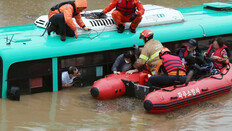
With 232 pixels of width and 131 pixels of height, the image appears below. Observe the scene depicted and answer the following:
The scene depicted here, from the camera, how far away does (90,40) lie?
8.02 meters

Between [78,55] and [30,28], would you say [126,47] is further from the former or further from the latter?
[30,28]

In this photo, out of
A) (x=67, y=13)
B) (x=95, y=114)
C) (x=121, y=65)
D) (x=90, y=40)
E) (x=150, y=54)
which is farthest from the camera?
(x=121, y=65)

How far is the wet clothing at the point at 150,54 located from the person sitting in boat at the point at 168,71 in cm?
40

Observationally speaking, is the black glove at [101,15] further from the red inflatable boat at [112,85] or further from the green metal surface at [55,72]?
the green metal surface at [55,72]

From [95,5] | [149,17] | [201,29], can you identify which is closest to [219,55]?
[201,29]

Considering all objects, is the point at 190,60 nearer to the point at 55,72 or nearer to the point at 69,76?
the point at 69,76

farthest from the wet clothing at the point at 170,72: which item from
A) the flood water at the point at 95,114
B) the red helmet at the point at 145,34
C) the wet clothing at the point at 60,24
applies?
the wet clothing at the point at 60,24

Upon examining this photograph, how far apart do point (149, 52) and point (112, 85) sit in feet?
3.54

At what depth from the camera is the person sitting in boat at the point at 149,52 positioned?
25.9 feet

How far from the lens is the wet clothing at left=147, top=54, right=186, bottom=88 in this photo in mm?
7297

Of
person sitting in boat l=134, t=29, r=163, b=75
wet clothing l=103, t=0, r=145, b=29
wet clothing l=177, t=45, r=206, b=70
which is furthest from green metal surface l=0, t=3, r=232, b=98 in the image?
wet clothing l=177, t=45, r=206, b=70

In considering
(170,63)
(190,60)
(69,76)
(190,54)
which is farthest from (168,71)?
(69,76)

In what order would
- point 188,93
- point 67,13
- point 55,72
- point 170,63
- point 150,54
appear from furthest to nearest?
1. point 150,54
2. point 67,13
3. point 55,72
4. point 188,93
5. point 170,63

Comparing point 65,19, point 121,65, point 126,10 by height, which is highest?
point 126,10
